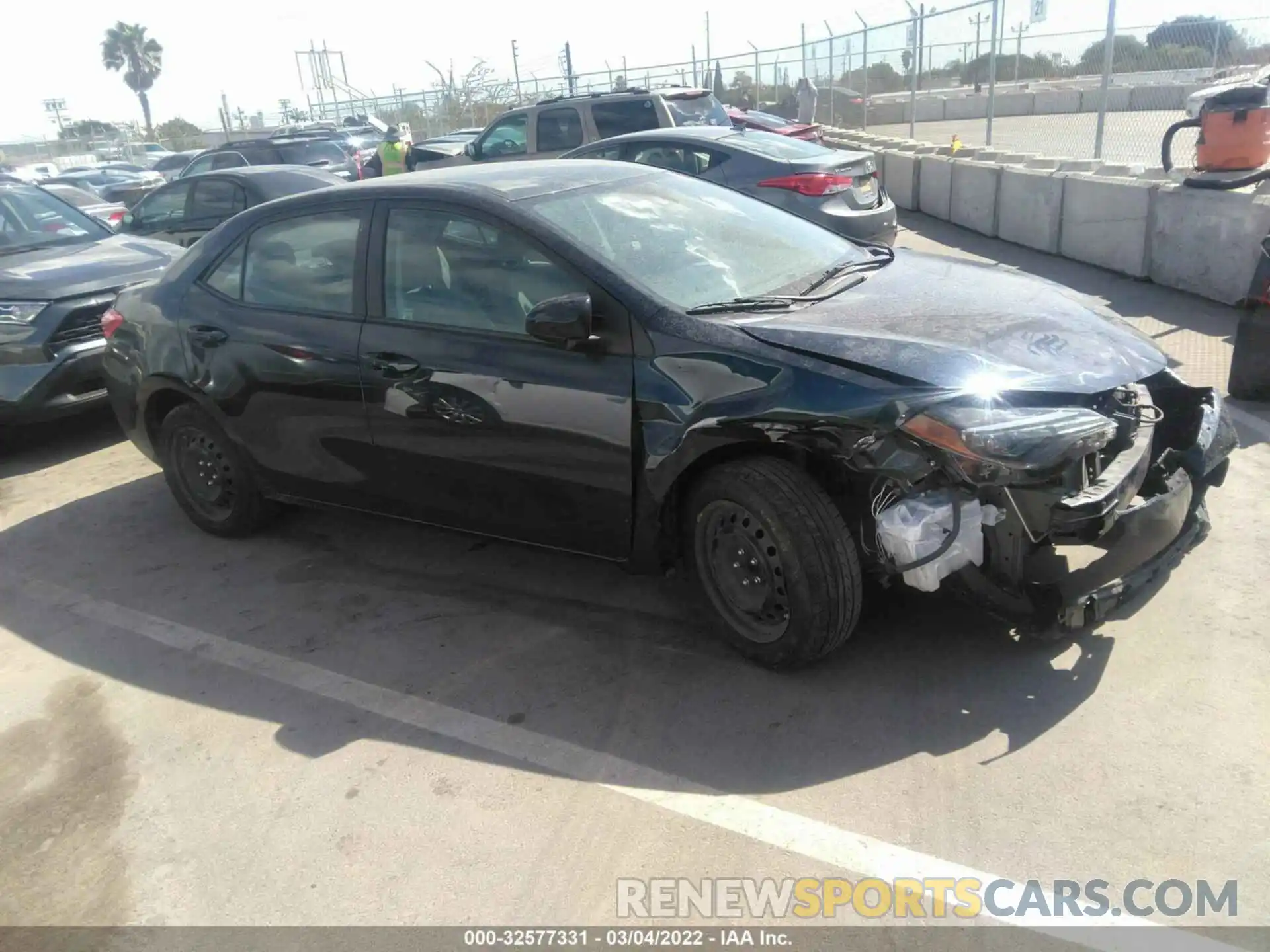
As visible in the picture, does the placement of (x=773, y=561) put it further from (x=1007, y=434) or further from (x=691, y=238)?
(x=691, y=238)

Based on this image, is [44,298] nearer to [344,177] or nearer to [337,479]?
[337,479]

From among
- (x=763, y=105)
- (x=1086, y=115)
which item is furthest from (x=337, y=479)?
(x=763, y=105)

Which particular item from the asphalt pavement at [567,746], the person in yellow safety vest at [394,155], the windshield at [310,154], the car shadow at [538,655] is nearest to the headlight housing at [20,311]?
the car shadow at [538,655]

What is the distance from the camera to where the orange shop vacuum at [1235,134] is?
27.7 ft

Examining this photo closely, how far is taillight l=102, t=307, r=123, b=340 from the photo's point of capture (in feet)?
17.8

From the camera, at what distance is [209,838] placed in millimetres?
3127

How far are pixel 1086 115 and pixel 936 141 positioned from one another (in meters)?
8.84

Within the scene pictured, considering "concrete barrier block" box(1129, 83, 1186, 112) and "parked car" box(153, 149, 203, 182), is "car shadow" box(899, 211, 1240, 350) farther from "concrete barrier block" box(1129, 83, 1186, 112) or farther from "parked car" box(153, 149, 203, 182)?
"parked car" box(153, 149, 203, 182)

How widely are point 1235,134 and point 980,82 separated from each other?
12647 millimetres

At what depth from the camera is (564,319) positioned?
3527 mm

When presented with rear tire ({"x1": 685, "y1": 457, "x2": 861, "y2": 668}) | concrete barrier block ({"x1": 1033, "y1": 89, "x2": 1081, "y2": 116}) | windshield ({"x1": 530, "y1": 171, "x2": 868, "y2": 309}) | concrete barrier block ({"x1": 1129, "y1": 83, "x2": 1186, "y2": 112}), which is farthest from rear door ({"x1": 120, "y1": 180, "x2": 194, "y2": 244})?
concrete barrier block ({"x1": 1033, "y1": 89, "x2": 1081, "y2": 116})

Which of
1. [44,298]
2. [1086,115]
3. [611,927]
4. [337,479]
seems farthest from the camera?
[1086,115]

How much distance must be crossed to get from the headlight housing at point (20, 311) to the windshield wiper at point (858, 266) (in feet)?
17.5

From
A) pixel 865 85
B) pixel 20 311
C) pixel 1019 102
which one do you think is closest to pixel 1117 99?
pixel 1019 102
